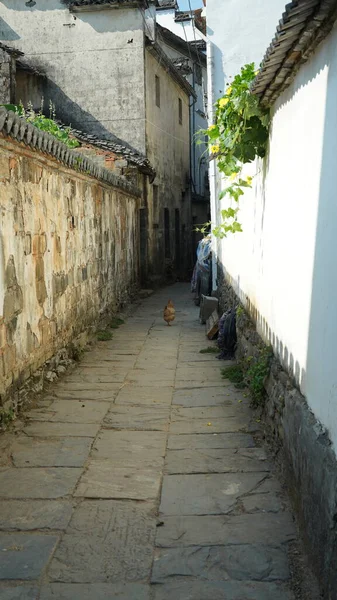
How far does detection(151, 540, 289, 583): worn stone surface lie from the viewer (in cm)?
298

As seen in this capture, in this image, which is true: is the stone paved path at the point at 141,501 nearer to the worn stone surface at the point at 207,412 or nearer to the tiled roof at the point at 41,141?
the worn stone surface at the point at 207,412

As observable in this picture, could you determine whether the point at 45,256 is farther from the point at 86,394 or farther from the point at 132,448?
the point at 132,448

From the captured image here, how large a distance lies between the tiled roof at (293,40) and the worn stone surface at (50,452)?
302 centimetres

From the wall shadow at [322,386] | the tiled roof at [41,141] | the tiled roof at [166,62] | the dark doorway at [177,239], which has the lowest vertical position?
the dark doorway at [177,239]

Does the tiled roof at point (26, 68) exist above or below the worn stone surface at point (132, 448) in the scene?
above

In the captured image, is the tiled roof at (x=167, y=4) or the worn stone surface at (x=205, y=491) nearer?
the worn stone surface at (x=205, y=491)

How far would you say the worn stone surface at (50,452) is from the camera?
4.45 m

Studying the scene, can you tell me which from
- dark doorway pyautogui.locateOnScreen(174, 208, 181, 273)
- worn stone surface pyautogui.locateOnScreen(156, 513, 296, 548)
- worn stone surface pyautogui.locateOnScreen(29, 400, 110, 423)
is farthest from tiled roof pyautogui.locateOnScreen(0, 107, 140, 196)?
dark doorway pyautogui.locateOnScreen(174, 208, 181, 273)

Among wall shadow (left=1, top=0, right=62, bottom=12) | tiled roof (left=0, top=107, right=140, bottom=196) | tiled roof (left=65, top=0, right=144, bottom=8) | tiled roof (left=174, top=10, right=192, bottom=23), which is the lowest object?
tiled roof (left=0, top=107, right=140, bottom=196)

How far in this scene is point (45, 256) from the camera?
6.78 m

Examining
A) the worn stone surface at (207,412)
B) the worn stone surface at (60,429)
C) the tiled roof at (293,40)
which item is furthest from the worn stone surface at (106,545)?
the tiled roof at (293,40)

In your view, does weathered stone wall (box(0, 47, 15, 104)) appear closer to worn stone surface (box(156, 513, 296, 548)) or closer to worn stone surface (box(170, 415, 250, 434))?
worn stone surface (box(170, 415, 250, 434))

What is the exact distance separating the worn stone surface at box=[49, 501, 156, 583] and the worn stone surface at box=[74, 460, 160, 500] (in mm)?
135

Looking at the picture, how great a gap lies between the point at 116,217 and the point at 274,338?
7.88 metres
